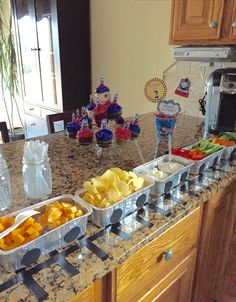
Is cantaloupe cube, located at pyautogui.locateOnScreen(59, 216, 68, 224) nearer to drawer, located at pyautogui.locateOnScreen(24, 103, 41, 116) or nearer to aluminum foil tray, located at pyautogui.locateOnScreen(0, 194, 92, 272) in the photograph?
aluminum foil tray, located at pyautogui.locateOnScreen(0, 194, 92, 272)

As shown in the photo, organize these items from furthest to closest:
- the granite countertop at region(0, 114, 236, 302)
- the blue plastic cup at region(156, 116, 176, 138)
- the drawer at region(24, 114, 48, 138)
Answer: the drawer at region(24, 114, 48, 138)
the blue plastic cup at region(156, 116, 176, 138)
the granite countertop at region(0, 114, 236, 302)

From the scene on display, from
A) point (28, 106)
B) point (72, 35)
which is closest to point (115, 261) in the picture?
point (72, 35)

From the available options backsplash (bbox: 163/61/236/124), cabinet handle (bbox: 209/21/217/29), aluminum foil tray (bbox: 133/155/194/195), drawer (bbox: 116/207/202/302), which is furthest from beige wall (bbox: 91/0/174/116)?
drawer (bbox: 116/207/202/302)

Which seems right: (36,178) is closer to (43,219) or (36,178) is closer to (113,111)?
(43,219)

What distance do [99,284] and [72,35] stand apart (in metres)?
2.31

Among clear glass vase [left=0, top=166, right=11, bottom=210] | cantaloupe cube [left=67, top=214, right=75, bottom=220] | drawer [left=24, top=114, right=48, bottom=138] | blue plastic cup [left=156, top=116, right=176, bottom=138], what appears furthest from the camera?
drawer [left=24, top=114, right=48, bottom=138]

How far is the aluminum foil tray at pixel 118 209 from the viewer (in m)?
0.64

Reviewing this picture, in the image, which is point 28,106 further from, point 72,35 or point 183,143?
point 183,143

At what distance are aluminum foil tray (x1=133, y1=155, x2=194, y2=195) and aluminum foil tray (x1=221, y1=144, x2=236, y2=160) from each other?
245 millimetres

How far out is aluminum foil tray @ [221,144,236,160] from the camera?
1.07 m

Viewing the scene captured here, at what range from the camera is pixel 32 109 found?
3010 millimetres

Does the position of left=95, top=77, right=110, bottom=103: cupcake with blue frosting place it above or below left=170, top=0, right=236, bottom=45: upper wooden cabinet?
below

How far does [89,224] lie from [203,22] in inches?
47.4

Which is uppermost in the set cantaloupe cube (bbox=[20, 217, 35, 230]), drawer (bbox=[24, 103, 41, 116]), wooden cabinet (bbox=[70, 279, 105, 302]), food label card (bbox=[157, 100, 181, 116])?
food label card (bbox=[157, 100, 181, 116])
